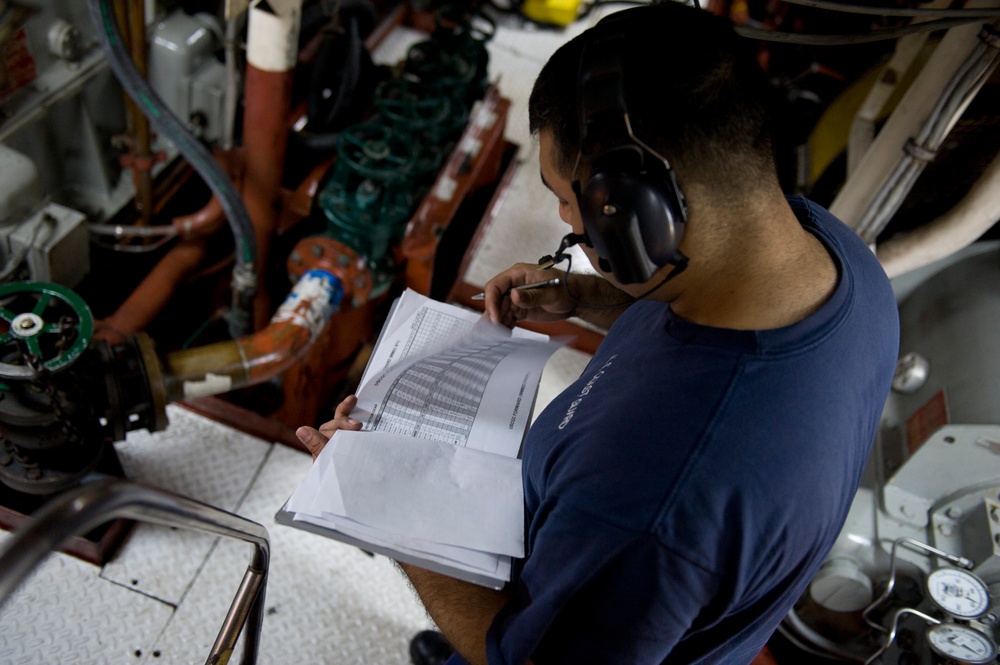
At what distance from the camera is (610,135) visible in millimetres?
909

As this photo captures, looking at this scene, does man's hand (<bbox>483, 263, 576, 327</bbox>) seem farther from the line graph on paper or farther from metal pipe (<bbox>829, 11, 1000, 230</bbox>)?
metal pipe (<bbox>829, 11, 1000, 230</bbox>)

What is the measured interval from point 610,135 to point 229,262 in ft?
7.16

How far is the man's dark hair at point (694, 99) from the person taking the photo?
0.90 m

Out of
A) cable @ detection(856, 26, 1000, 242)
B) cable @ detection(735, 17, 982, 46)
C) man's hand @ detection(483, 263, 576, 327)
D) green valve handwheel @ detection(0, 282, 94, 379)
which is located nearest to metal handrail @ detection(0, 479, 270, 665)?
man's hand @ detection(483, 263, 576, 327)

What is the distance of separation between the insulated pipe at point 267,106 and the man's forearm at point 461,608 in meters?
1.50

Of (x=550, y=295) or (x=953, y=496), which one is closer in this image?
(x=550, y=295)

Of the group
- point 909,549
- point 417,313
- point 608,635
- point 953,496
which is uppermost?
point 608,635

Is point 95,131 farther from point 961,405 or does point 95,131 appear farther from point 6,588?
point 961,405

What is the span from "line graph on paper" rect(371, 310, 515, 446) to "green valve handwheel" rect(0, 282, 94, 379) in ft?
2.77

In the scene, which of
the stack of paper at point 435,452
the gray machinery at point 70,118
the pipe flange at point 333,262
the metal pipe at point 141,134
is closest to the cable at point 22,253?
the gray machinery at point 70,118

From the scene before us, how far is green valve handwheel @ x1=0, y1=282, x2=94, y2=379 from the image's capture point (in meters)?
1.61

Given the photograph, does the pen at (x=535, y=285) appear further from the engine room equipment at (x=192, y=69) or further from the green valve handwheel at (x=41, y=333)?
the engine room equipment at (x=192, y=69)

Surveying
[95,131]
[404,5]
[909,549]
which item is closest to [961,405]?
[909,549]

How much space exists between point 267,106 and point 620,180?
1.55m
